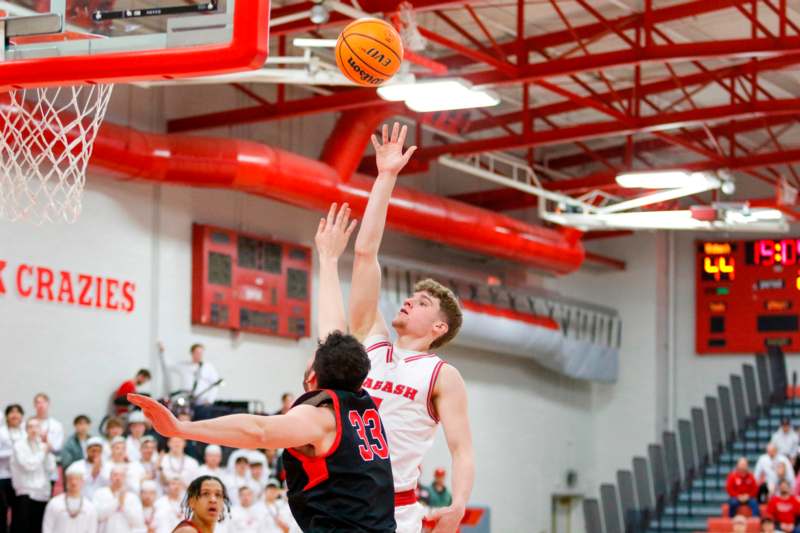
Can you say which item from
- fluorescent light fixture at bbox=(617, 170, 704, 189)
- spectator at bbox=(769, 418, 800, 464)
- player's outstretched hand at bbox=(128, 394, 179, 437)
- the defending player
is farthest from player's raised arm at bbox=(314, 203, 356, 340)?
spectator at bbox=(769, 418, 800, 464)

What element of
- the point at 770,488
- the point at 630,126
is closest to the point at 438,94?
the point at 630,126

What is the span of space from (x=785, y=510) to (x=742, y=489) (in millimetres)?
1994

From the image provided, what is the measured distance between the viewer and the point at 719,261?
29.8m

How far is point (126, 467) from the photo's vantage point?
52.6 ft

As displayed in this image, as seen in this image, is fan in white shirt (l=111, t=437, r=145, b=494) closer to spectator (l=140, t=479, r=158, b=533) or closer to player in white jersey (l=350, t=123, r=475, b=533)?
spectator (l=140, t=479, r=158, b=533)

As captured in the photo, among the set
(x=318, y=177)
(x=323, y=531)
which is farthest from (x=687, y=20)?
(x=323, y=531)

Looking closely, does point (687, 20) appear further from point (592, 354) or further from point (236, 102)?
point (592, 354)

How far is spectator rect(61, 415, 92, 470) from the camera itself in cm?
1681

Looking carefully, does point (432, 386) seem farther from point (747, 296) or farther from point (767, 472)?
point (747, 296)

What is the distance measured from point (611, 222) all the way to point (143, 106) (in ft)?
25.2

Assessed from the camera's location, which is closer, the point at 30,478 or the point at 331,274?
the point at 331,274

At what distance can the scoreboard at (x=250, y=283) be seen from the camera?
2072 centimetres

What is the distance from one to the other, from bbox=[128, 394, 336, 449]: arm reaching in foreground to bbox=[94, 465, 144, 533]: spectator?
35.9ft

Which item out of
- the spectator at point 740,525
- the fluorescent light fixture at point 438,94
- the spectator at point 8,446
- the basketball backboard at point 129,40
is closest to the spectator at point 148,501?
the spectator at point 8,446
